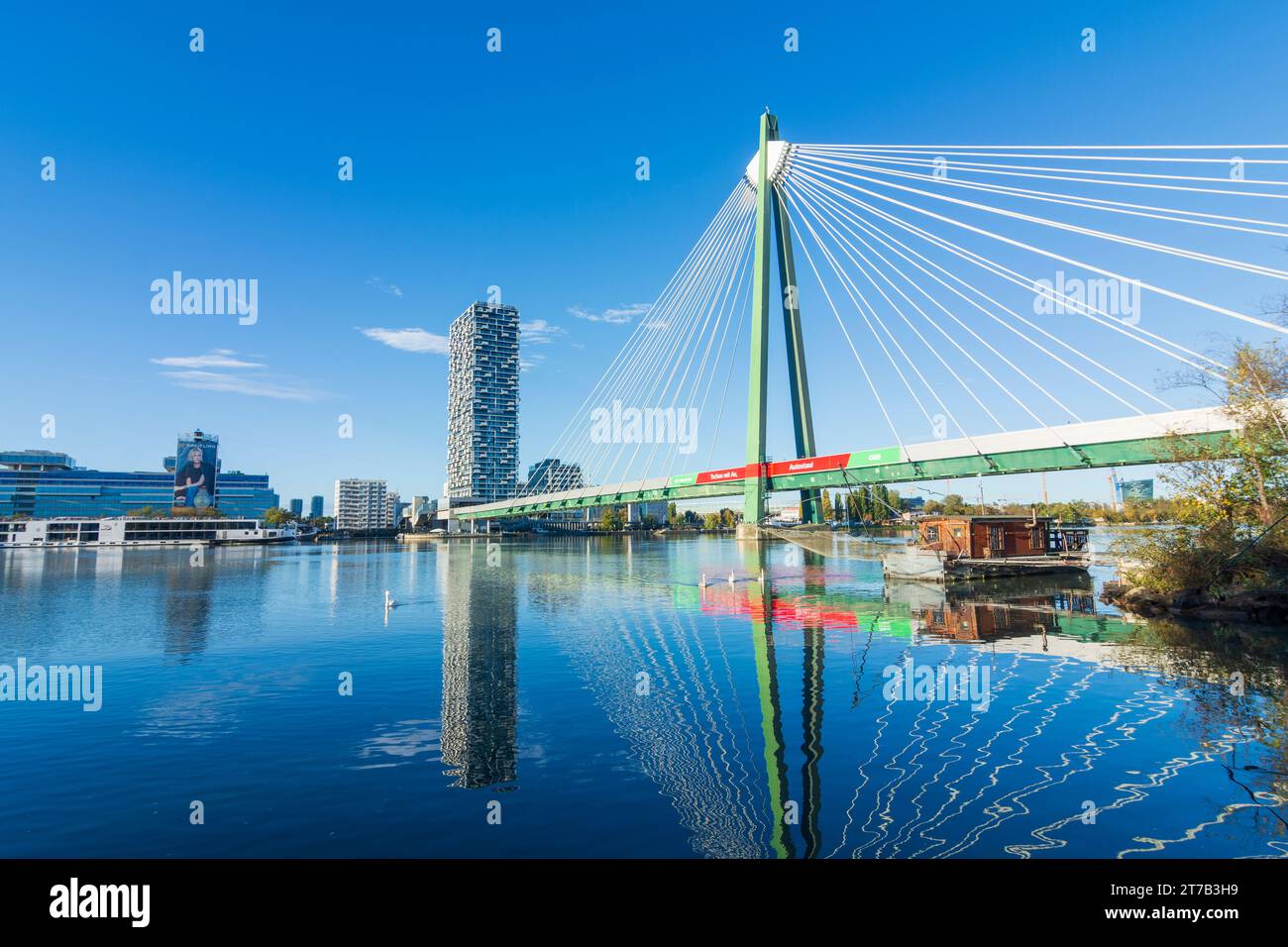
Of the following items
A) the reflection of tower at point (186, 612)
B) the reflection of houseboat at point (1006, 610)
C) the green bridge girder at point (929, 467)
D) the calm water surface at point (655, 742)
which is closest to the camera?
the calm water surface at point (655, 742)

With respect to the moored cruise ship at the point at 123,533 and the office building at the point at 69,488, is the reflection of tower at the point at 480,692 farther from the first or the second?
the office building at the point at 69,488

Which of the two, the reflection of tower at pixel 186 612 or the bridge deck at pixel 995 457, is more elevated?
the bridge deck at pixel 995 457

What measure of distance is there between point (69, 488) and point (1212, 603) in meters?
237

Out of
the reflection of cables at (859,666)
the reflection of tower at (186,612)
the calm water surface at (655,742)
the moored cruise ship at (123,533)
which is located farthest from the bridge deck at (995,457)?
the moored cruise ship at (123,533)

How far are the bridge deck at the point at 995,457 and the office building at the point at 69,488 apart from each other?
174 meters

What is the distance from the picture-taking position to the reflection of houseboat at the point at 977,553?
138 feet

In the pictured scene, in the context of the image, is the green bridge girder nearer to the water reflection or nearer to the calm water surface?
the water reflection

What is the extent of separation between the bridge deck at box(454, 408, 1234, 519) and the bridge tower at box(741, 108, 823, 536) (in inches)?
113

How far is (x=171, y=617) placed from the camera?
30453mm

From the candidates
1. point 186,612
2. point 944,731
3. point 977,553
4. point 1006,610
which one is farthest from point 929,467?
point 186,612

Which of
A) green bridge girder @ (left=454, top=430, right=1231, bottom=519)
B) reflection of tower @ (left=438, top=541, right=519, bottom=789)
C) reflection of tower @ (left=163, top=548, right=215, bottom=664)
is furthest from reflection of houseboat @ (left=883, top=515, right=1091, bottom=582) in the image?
reflection of tower @ (left=163, top=548, right=215, bottom=664)

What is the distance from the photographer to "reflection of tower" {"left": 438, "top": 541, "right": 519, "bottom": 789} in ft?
37.7

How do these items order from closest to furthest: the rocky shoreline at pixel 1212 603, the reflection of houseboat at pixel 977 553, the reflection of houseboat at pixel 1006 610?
the reflection of houseboat at pixel 1006 610 → the rocky shoreline at pixel 1212 603 → the reflection of houseboat at pixel 977 553

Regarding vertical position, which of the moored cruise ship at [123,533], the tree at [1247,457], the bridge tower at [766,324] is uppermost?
the bridge tower at [766,324]
